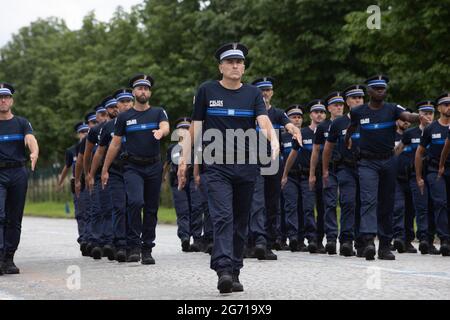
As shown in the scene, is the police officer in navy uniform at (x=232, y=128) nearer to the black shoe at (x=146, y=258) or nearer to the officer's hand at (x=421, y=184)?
the black shoe at (x=146, y=258)

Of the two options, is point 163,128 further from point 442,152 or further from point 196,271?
point 442,152

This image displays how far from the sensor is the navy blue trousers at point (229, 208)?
925cm

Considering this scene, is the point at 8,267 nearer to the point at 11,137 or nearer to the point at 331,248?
the point at 11,137

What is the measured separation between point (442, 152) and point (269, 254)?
286 cm

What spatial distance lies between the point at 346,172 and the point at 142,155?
3039mm

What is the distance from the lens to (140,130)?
42.5 feet

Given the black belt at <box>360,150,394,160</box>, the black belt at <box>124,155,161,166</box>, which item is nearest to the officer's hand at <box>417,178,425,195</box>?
the black belt at <box>360,150,394,160</box>

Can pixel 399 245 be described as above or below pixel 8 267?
above

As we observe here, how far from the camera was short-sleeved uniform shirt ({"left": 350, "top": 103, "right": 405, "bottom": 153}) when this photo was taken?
→ 42.4 ft

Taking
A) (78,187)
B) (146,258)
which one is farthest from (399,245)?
(78,187)

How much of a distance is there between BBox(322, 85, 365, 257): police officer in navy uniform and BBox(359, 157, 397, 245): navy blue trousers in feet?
2.27

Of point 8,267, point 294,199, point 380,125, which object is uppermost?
point 380,125

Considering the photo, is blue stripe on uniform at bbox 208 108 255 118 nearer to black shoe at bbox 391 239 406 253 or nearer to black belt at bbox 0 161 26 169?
black belt at bbox 0 161 26 169
